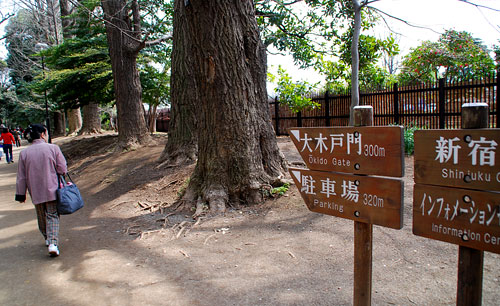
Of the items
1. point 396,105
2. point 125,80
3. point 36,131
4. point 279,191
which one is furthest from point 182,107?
point 396,105

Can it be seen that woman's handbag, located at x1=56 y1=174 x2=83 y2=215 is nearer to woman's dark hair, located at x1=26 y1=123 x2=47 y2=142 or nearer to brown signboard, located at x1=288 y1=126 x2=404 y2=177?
woman's dark hair, located at x1=26 y1=123 x2=47 y2=142

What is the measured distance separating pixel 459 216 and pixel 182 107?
8153 mm

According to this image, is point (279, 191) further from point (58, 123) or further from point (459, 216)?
point (58, 123)

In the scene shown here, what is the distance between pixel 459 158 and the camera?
1922 millimetres

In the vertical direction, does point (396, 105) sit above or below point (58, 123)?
below

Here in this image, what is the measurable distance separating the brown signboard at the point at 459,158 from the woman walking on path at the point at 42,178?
14.9ft

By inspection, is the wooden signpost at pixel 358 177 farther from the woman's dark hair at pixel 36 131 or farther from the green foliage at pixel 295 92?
the green foliage at pixel 295 92

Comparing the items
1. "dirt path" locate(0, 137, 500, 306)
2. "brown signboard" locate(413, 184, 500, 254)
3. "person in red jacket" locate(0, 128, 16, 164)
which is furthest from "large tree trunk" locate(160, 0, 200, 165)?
"person in red jacket" locate(0, 128, 16, 164)

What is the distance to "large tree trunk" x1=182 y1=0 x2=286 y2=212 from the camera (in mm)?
6258

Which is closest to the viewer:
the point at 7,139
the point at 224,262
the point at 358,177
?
the point at 358,177

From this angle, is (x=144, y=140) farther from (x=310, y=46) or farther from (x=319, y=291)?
(x=319, y=291)

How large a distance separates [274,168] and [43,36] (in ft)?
111

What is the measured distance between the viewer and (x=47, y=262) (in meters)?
4.73

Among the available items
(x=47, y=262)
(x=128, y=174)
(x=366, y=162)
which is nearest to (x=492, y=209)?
(x=366, y=162)
